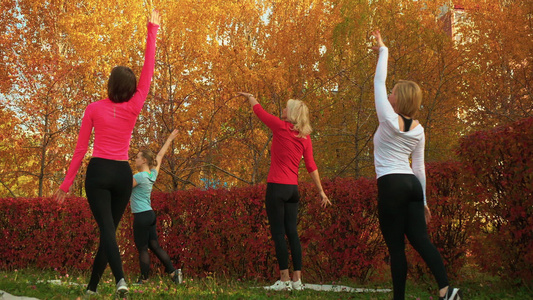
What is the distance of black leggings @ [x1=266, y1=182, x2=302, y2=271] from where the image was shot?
5004 millimetres

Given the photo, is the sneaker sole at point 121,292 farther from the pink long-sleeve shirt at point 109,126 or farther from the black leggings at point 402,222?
the black leggings at point 402,222

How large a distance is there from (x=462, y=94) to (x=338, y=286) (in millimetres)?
9232

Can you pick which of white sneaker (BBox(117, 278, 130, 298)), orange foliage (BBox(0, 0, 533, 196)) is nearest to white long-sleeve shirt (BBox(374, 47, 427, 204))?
white sneaker (BBox(117, 278, 130, 298))

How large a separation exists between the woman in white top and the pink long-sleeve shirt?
6.36ft

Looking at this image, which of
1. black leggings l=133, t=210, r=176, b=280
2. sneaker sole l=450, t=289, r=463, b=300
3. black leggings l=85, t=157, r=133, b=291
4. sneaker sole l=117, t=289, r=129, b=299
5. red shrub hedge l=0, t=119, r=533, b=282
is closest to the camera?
sneaker sole l=450, t=289, r=463, b=300

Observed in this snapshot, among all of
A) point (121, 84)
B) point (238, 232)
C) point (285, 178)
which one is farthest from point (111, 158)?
point (238, 232)

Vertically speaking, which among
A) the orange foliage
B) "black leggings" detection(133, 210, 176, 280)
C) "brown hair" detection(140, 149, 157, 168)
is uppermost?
the orange foliage

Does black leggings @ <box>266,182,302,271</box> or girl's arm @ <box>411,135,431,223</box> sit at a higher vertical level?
girl's arm @ <box>411,135,431,223</box>

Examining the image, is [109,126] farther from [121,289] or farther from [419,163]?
[419,163]

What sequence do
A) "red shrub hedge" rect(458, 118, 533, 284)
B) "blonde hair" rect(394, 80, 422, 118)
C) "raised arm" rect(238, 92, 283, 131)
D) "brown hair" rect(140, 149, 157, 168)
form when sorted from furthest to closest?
1. "brown hair" rect(140, 149, 157, 168)
2. "raised arm" rect(238, 92, 283, 131)
3. "red shrub hedge" rect(458, 118, 533, 284)
4. "blonde hair" rect(394, 80, 422, 118)

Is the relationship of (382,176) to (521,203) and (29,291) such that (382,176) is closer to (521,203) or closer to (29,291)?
(521,203)

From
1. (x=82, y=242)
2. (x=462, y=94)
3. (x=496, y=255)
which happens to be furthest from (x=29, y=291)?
(x=462, y=94)

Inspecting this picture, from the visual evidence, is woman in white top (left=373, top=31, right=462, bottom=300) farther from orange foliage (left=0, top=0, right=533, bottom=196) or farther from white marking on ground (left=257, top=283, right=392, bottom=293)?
orange foliage (left=0, top=0, right=533, bottom=196)

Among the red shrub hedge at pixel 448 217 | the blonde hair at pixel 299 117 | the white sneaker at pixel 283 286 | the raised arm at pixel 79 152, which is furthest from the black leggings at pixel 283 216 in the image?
the raised arm at pixel 79 152
